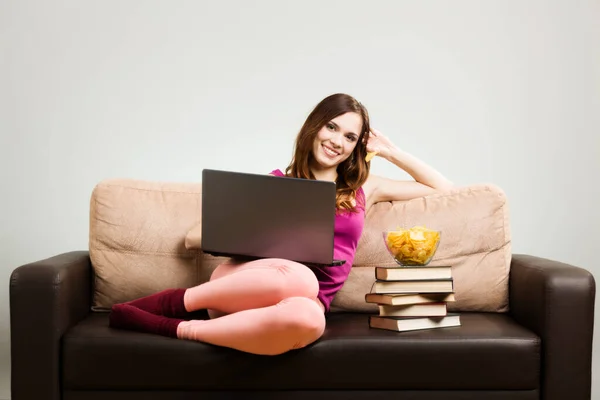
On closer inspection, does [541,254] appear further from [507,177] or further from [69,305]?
[69,305]

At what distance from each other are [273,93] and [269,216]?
4.29ft

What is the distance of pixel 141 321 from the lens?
2.25 m

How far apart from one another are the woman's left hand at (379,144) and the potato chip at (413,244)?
1.62 ft

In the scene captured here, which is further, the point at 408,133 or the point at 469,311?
the point at 408,133

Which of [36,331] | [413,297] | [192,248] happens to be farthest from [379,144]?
Answer: [36,331]

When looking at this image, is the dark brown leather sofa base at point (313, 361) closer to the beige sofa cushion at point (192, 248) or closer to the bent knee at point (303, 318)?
the bent knee at point (303, 318)

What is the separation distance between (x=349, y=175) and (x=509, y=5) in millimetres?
1332

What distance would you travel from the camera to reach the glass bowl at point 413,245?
2.40 meters

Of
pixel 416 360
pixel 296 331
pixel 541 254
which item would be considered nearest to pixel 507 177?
pixel 541 254

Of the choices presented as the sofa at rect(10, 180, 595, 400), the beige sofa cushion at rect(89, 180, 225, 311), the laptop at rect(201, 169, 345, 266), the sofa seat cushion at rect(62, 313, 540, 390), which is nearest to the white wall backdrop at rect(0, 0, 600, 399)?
the beige sofa cushion at rect(89, 180, 225, 311)

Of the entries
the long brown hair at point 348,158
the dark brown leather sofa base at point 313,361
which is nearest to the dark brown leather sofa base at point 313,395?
the dark brown leather sofa base at point 313,361

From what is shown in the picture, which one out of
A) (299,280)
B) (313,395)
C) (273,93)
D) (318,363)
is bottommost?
(313,395)

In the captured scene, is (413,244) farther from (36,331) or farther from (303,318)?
(36,331)

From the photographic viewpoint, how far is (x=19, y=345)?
2.21 metres
